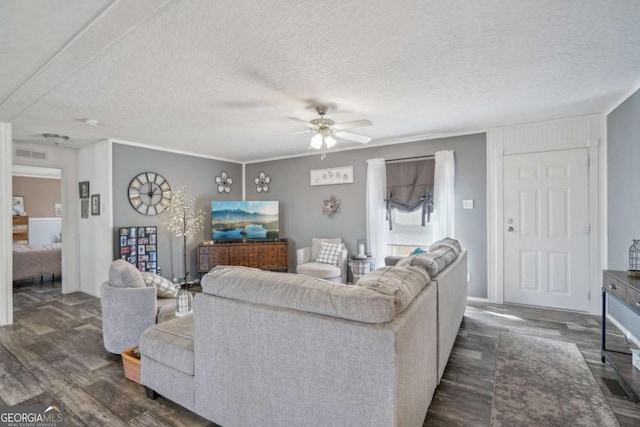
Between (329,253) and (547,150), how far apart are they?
3.30m

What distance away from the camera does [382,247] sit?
4910 mm

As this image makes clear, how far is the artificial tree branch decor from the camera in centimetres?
513

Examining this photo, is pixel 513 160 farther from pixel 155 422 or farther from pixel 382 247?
pixel 155 422

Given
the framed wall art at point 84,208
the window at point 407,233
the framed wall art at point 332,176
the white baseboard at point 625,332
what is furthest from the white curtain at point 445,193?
the framed wall art at point 84,208

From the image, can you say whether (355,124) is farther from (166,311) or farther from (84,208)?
(84,208)

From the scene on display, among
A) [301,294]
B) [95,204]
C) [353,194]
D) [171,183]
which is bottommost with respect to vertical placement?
[301,294]

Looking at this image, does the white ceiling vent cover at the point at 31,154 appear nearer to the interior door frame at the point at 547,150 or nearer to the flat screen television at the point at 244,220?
the flat screen television at the point at 244,220

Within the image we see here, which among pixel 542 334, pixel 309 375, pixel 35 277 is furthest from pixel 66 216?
pixel 542 334

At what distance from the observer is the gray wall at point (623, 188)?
2842mm

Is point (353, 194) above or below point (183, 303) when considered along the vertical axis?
above

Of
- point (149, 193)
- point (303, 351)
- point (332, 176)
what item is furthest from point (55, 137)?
point (303, 351)

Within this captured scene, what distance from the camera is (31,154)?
181 inches

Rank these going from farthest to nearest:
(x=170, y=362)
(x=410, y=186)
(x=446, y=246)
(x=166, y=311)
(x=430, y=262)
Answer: (x=410, y=186), (x=446, y=246), (x=166, y=311), (x=430, y=262), (x=170, y=362)

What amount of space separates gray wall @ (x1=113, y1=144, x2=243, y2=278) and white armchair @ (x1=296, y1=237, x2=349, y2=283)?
212cm
